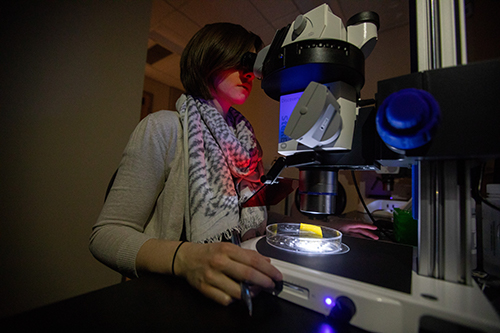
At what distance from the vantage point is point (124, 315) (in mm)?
263

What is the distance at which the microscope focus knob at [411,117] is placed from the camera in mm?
264

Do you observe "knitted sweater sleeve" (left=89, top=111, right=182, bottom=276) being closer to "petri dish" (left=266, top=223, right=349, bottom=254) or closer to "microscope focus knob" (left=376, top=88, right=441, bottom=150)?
"petri dish" (left=266, top=223, right=349, bottom=254)

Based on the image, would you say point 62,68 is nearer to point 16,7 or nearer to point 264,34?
point 16,7

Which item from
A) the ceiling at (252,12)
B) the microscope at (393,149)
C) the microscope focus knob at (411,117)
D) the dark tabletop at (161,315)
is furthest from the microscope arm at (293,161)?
the ceiling at (252,12)

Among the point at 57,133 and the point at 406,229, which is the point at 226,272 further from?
the point at 57,133

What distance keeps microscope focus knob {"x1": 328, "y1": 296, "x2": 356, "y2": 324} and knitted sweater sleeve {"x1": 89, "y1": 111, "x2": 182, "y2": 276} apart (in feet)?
1.31

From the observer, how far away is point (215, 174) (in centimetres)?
68

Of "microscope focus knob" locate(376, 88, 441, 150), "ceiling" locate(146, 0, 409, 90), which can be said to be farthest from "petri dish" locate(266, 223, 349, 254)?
"ceiling" locate(146, 0, 409, 90)

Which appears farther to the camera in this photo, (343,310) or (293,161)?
(293,161)

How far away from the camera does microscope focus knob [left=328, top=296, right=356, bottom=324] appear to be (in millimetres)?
255

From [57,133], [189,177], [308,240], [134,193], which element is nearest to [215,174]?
[189,177]

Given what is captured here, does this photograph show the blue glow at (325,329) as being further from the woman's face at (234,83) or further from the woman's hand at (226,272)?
the woman's face at (234,83)

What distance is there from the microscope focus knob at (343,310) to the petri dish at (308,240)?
0.14m

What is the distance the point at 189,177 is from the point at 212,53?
44cm
